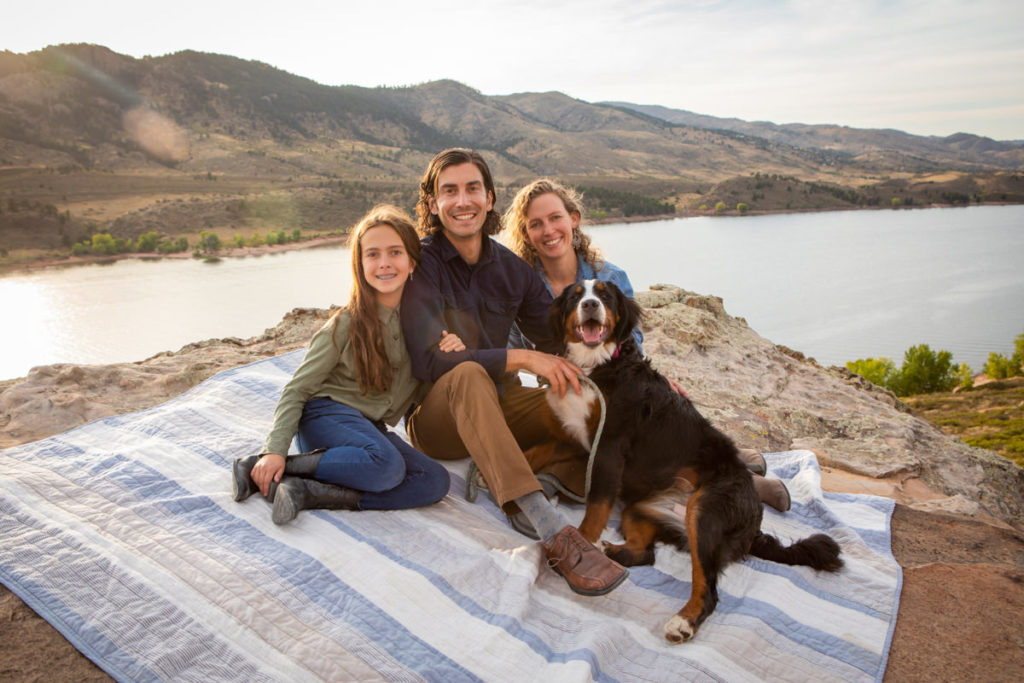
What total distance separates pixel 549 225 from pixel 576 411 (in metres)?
1.54

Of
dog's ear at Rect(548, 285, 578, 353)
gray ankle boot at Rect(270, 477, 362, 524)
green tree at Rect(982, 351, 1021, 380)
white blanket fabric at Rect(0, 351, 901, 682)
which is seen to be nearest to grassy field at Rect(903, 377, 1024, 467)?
green tree at Rect(982, 351, 1021, 380)

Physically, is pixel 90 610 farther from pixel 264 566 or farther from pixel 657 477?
pixel 657 477

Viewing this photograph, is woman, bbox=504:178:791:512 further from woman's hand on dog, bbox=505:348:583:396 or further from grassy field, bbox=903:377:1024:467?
grassy field, bbox=903:377:1024:467

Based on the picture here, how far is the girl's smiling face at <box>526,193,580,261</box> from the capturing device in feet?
12.5

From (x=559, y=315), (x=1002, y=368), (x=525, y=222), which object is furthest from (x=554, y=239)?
(x=1002, y=368)

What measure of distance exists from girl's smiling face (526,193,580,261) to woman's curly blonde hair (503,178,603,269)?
0.07 metres

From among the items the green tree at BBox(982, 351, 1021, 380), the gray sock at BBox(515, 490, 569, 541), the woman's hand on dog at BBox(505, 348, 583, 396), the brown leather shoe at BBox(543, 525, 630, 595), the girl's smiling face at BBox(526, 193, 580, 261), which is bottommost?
the green tree at BBox(982, 351, 1021, 380)

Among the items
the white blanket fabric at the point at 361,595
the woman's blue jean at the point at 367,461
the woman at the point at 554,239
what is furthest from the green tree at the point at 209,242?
the woman's blue jean at the point at 367,461

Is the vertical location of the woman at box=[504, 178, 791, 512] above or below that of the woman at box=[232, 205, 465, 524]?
above

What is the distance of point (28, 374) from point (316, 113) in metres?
42.3

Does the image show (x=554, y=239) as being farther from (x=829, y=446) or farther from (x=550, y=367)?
(x=829, y=446)

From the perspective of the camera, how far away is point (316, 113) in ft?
134

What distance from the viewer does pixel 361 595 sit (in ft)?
6.89

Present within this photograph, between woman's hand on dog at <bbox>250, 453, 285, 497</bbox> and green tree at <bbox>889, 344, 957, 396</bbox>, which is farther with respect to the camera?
green tree at <bbox>889, 344, 957, 396</bbox>
